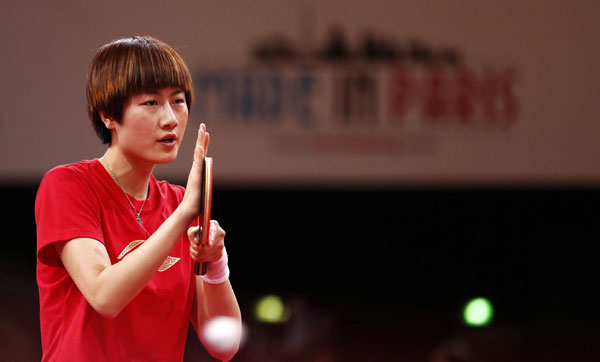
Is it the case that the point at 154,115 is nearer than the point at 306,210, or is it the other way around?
the point at 154,115

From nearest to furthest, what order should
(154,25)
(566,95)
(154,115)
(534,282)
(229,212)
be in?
(154,115) → (154,25) → (566,95) → (229,212) → (534,282)

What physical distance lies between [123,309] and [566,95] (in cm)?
396

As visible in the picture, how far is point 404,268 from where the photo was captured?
5.70 meters

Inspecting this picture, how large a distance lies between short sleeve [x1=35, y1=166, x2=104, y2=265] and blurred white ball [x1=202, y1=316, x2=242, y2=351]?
13.2 inches

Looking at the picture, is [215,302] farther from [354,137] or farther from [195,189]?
[354,137]

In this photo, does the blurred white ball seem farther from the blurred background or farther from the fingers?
the blurred background

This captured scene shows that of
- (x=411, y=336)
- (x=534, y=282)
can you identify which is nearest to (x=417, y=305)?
(x=411, y=336)

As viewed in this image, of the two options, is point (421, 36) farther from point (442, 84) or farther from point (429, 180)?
point (429, 180)

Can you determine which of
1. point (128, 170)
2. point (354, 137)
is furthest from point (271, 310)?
point (128, 170)

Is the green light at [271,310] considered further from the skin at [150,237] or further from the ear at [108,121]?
the ear at [108,121]

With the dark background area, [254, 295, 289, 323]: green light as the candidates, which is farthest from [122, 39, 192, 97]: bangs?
[254, 295, 289, 323]: green light

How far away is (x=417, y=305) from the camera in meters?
5.88

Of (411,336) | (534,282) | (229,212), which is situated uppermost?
(229,212)

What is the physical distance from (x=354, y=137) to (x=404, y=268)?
1.40 m
